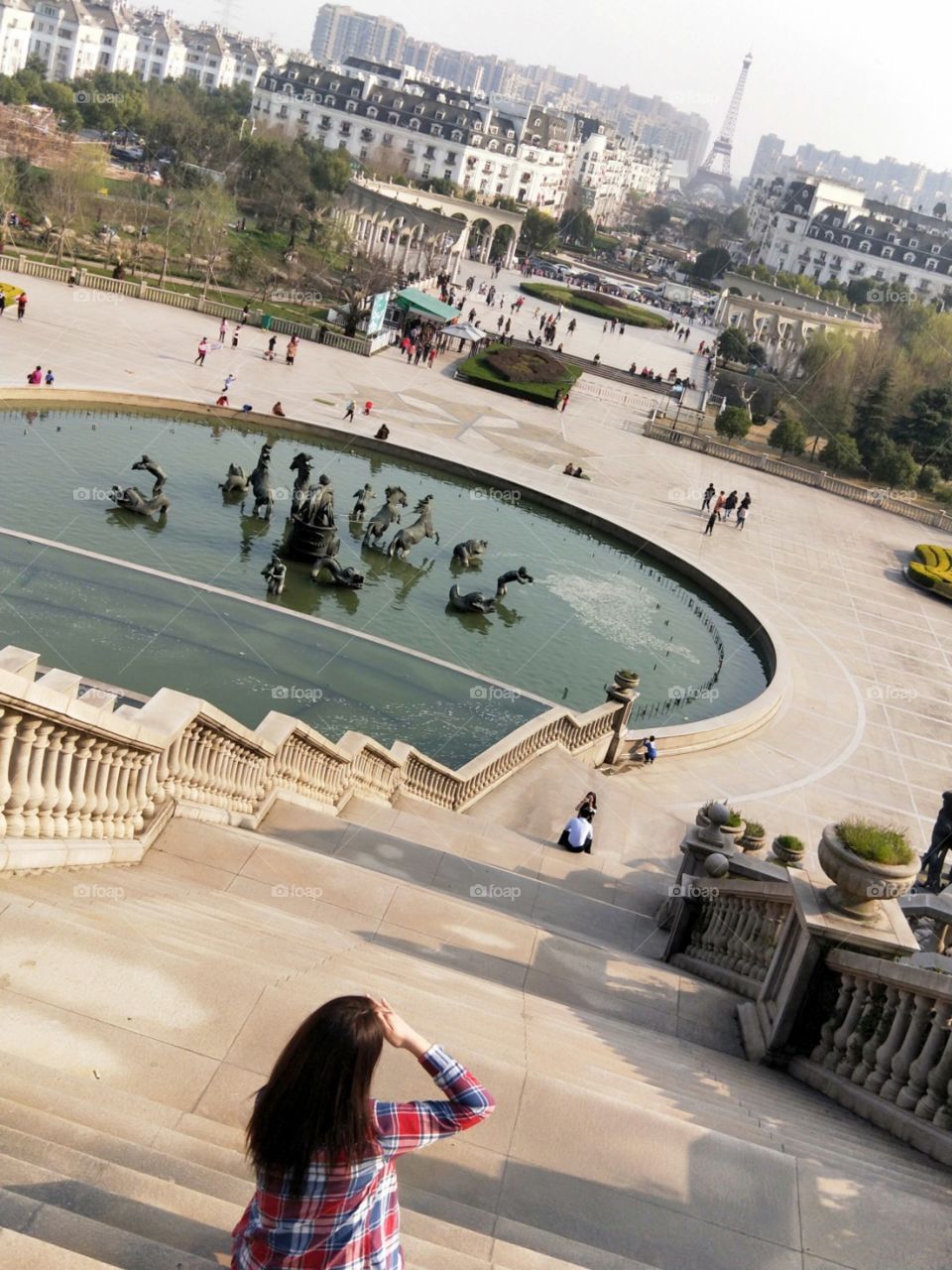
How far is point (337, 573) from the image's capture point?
86.0ft

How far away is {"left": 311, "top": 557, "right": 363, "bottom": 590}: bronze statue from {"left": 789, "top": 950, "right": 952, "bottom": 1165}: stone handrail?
18.1 m

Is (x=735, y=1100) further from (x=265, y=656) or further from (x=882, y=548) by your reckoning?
(x=882, y=548)

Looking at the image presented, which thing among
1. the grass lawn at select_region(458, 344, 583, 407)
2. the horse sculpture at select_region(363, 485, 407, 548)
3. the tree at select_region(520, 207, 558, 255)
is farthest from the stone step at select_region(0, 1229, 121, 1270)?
the tree at select_region(520, 207, 558, 255)

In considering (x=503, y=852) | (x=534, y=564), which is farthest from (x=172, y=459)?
(x=503, y=852)

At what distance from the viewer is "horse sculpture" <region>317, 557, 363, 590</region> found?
2622cm

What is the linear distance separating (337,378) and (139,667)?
2791cm

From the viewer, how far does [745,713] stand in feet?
82.2
